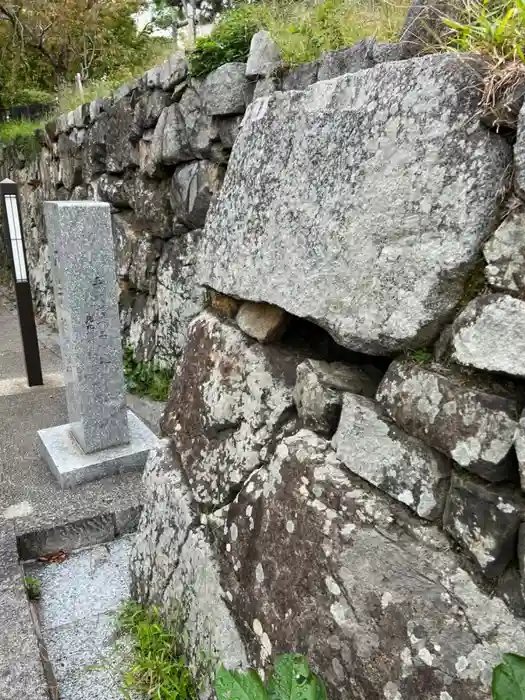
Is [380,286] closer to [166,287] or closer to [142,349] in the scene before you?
[166,287]

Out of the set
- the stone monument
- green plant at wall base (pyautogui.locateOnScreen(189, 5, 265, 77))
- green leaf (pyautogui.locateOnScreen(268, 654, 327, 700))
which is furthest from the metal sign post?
green leaf (pyautogui.locateOnScreen(268, 654, 327, 700))

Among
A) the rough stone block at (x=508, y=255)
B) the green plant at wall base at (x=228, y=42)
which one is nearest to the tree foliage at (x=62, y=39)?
the green plant at wall base at (x=228, y=42)

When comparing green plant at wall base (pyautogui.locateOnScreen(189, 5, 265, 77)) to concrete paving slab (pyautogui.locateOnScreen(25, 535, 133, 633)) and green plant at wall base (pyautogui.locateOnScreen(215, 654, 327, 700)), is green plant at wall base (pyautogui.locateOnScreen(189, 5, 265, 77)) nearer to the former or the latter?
concrete paving slab (pyautogui.locateOnScreen(25, 535, 133, 633))

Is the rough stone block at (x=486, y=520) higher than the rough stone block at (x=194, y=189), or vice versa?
the rough stone block at (x=194, y=189)

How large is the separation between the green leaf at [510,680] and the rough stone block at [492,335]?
0.43 m

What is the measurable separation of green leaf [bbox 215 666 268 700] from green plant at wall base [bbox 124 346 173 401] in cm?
332

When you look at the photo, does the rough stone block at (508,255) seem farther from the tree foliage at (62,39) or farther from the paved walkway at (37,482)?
the tree foliage at (62,39)

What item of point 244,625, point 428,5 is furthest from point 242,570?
point 428,5

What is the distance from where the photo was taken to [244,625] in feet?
4.90

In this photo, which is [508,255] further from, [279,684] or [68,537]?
[68,537]

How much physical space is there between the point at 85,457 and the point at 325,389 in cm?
230

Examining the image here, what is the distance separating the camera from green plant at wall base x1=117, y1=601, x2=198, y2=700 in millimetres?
1759

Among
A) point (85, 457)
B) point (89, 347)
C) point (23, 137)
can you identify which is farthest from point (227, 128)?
point (23, 137)

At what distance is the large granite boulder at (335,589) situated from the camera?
3.32 feet
